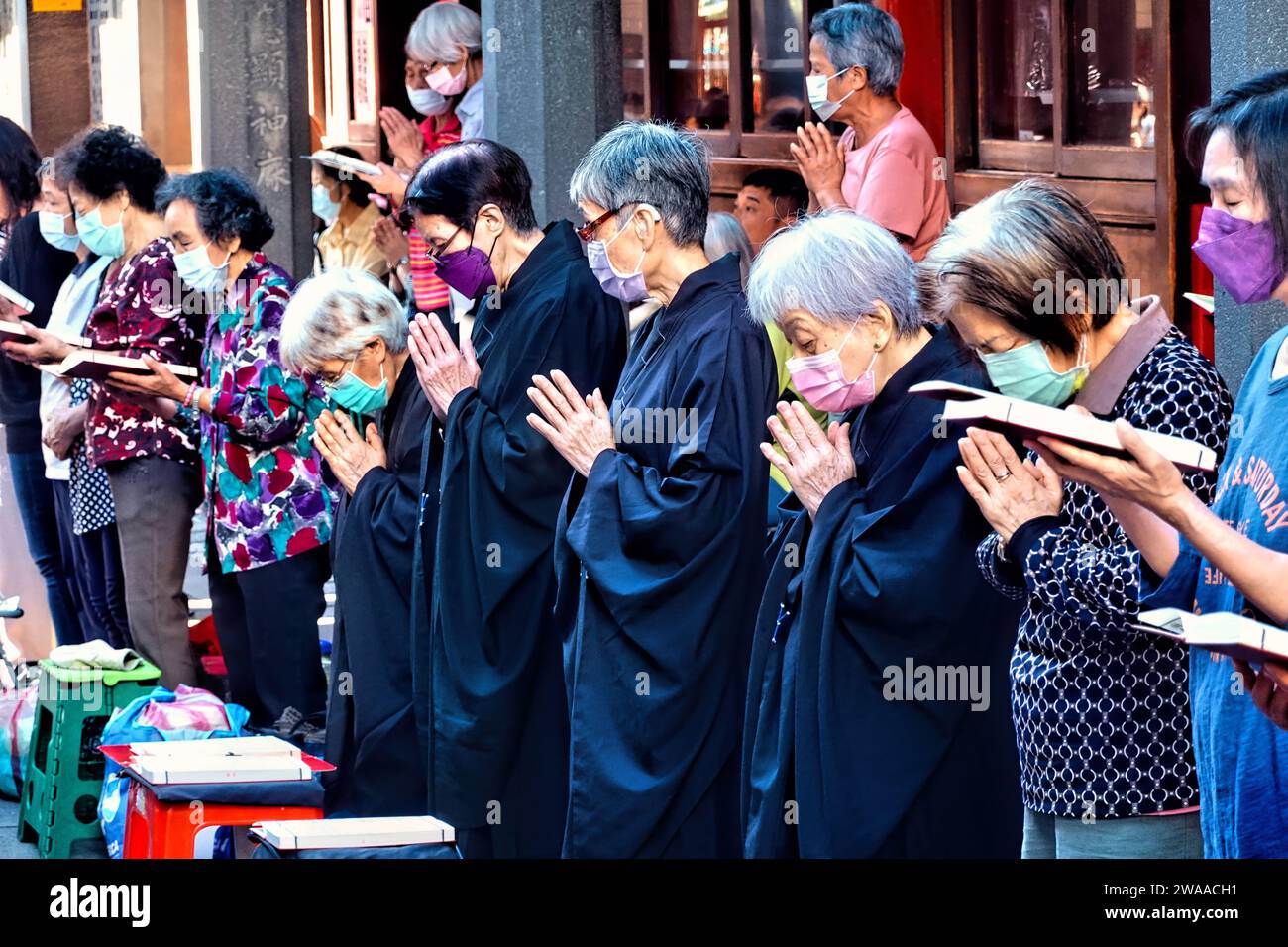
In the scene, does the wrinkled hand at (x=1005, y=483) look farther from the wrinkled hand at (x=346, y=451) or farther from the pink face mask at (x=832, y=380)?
the wrinkled hand at (x=346, y=451)

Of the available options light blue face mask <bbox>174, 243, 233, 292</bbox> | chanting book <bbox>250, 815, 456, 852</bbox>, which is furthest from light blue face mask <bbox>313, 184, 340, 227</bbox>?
chanting book <bbox>250, 815, 456, 852</bbox>

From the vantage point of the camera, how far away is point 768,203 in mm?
7262

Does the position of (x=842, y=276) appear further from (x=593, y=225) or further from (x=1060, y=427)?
(x=1060, y=427)

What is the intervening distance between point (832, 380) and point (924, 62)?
127 inches

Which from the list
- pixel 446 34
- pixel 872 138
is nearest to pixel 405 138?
pixel 446 34

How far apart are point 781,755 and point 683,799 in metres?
0.61

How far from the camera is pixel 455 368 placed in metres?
5.69

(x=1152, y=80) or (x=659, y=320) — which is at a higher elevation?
(x=1152, y=80)

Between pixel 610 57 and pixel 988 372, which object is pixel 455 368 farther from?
pixel 610 57

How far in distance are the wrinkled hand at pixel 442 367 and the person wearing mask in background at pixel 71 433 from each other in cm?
265

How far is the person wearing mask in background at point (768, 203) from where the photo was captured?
7238 mm

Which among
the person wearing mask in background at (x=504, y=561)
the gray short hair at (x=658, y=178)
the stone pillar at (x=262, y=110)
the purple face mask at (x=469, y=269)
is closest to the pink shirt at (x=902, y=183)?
the person wearing mask in background at (x=504, y=561)

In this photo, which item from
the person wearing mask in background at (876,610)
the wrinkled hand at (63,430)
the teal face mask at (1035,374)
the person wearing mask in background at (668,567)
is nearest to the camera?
the teal face mask at (1035,374)
